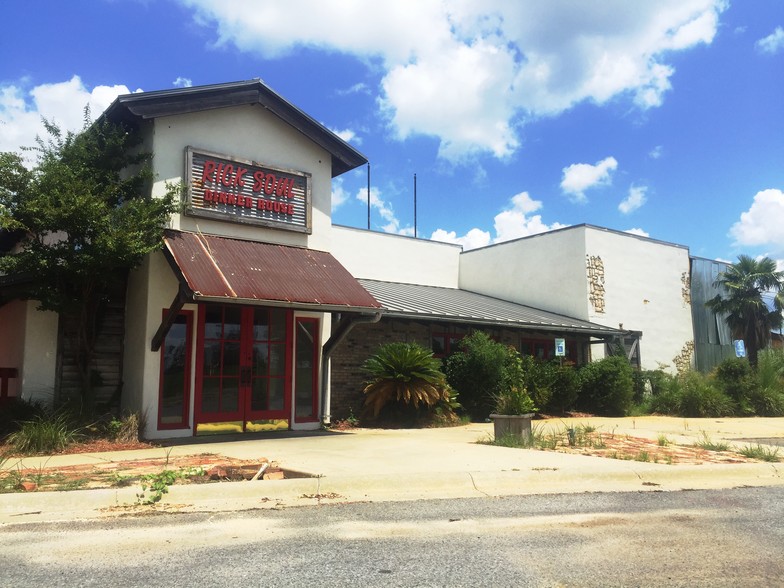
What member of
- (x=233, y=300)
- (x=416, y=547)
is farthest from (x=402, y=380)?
(x=416, y=547)

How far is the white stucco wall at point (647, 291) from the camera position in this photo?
966 inches

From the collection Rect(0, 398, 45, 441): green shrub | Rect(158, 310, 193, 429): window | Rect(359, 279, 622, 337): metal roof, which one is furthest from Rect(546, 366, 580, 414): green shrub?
Rect(0, 398, 45, 441): green shrub

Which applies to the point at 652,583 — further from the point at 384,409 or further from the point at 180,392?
the point at 384,409

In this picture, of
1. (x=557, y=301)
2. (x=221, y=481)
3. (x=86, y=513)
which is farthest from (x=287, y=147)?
(x=557, y=301)

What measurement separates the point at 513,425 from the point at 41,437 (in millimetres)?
7341

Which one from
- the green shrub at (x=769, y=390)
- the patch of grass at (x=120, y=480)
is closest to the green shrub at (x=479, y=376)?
the green shrub at (x=769, y=390)

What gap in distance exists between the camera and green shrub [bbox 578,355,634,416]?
19500 mm

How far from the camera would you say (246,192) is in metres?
13.1

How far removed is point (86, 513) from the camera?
6051mm

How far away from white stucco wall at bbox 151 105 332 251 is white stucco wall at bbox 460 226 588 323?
12.7m

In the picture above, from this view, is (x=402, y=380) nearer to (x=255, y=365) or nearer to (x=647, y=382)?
(x=255, y=365)

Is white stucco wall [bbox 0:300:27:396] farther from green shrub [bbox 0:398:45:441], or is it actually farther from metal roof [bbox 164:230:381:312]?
metal roof [bbox 164:230:381:312]

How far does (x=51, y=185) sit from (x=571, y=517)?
9.17 m

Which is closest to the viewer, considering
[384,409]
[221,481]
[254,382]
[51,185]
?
[221,481]
